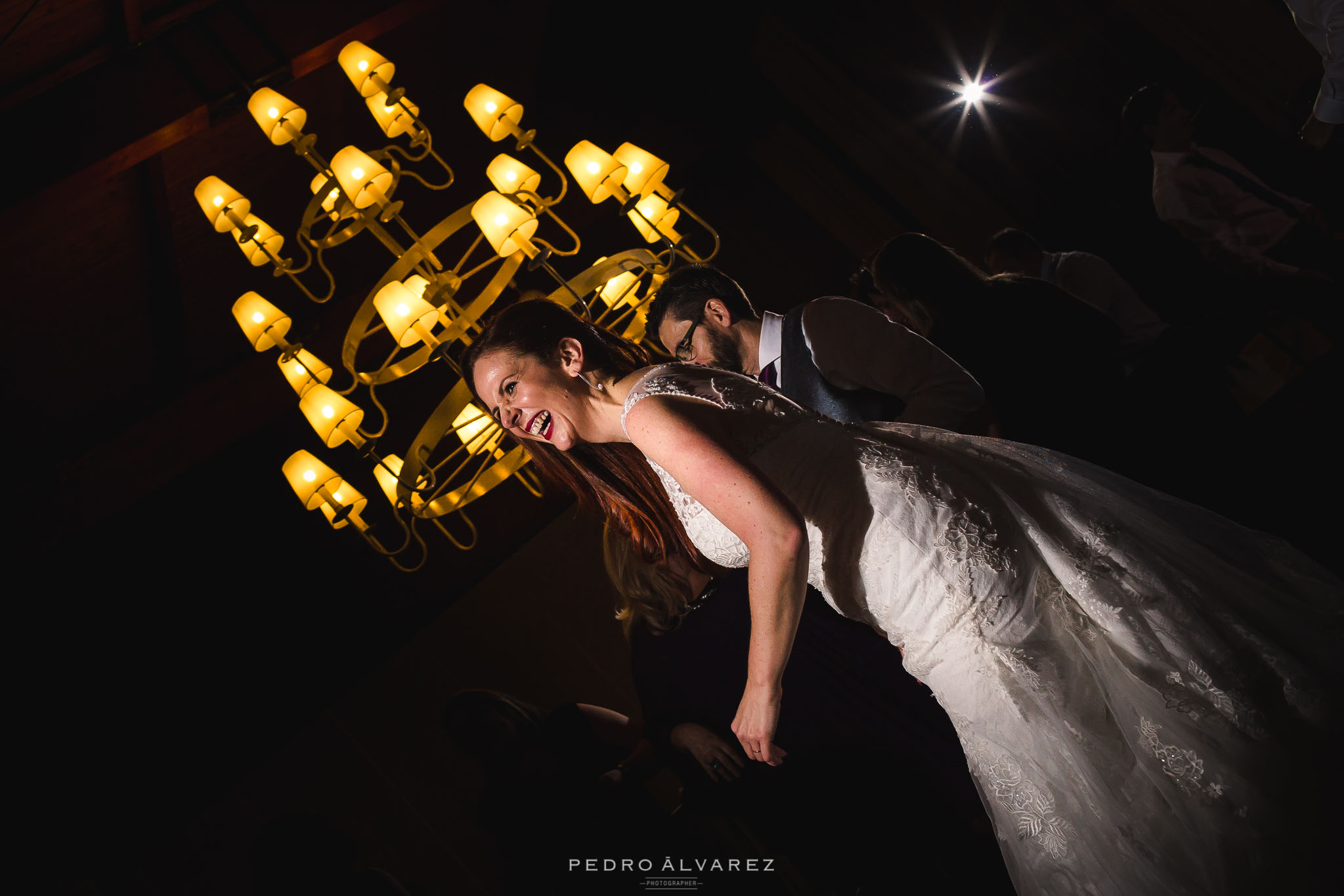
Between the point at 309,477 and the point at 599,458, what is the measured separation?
1794 millimetres

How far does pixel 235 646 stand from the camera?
157 inches

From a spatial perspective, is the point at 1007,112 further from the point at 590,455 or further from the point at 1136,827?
the point at 1136,827

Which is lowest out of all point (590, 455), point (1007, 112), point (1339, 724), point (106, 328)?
point (1339, 724)

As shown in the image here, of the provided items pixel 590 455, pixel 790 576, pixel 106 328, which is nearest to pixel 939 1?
pixel 590 455

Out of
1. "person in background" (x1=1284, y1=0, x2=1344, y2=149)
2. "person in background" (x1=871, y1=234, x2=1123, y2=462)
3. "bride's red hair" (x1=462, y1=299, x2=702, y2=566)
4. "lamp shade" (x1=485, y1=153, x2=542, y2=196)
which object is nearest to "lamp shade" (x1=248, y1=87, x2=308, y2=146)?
"lamp shade" (x1=485, y1=153, x2=542, y2=196)

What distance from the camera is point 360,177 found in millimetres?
2408

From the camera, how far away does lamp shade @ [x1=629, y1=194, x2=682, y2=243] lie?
287 centimetres

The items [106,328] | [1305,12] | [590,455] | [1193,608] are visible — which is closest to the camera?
[1193,608]

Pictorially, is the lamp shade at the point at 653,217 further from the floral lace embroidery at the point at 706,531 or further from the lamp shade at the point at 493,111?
the floral lace embroidery at the point at 706,531

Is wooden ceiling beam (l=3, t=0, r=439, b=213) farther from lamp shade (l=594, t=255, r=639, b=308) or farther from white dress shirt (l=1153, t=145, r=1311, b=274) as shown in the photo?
white dress shirt (l=1153, t=145, r=1311, b=274)

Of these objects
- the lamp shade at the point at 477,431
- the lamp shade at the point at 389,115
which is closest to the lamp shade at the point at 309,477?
the lamp shade at the point at 477,431

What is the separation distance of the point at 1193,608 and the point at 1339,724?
0.68ft

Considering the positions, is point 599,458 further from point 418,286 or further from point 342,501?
point 342,501

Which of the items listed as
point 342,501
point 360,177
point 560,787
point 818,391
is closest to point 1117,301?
point 818,391
